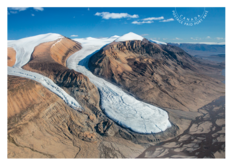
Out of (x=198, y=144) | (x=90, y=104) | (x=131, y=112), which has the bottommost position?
(x=198, y=144)

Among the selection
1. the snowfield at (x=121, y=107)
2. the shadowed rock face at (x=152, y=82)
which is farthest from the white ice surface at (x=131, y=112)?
the shadowed rock face at (x=152, y=82)

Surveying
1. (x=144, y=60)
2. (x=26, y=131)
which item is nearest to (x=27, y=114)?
(x=26, y=131)

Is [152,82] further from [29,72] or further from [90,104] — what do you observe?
[29,72]

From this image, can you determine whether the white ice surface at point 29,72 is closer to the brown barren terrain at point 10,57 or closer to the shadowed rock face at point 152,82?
the brown barren terrain at point 10,57

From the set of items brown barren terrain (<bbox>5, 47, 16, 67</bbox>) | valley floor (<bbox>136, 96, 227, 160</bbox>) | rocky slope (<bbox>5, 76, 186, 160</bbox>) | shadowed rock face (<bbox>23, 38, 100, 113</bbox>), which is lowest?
valley floor (<bbox>136, 96, 227, 160</bbox>)

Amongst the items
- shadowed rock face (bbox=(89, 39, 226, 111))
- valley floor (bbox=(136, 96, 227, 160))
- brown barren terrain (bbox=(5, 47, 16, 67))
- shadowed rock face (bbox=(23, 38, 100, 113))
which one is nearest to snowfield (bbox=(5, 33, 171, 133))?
brown barren terrain (bbox=(5, 47, 16, 67))

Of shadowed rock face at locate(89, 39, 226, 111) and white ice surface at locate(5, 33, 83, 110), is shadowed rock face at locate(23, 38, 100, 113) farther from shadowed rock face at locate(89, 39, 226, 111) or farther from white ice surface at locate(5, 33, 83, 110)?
shadowed rock face at locate(89, 39, 226, 111)

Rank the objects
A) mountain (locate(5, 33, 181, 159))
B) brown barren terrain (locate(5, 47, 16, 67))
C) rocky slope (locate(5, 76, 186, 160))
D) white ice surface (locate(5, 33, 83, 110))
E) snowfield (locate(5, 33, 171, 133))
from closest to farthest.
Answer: rocky slope (locate(5, 76, 186, 160))
mountain (locate(5, 33, 181, 159))
snowfield (locate(5, 33, 171, 133))
white ice surface (locate(5, 33, 83, 110))
brown barren terrain (locate(5, 47, 16, 67))

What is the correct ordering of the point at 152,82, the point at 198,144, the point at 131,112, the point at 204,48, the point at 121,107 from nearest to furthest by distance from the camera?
1. the point at 198,144
2. the point at 131,112
3. the point at 121,107
4. the point at 152,82
5. the point at 204,48

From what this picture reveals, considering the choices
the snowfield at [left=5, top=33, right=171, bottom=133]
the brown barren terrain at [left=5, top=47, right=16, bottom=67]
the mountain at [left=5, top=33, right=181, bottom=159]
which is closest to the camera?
the mountain at [left=5, top=33, right=181, bottom=159]

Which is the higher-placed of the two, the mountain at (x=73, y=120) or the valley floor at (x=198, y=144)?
the mountain at (x=73, y=120)

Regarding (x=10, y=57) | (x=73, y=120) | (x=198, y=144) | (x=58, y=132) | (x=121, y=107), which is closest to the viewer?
(x=58, y=132)

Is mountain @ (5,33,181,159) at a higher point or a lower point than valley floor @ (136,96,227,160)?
higher

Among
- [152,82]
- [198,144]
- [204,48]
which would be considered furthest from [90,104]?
[204,48]
